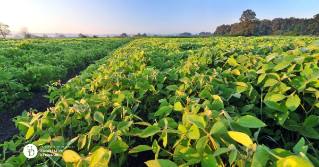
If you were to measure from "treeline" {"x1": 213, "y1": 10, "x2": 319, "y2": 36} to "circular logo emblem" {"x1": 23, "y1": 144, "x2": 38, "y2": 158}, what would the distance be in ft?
170

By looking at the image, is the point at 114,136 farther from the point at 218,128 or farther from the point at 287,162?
the point at 287,162

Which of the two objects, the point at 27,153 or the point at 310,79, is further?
the point at 310,79

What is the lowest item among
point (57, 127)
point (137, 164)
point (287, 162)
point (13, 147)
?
point (137, 164)

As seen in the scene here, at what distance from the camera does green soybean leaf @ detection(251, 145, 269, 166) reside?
1.57ft

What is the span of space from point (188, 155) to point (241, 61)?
1.43 m

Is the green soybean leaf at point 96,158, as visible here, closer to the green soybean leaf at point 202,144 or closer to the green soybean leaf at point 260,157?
the green soybean leaf at point 202,144

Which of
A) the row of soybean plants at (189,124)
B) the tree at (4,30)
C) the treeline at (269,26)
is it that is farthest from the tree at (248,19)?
the tree at (4,30)

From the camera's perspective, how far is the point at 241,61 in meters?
1.73

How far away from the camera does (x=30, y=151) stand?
32.9 inches

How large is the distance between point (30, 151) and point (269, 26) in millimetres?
105319

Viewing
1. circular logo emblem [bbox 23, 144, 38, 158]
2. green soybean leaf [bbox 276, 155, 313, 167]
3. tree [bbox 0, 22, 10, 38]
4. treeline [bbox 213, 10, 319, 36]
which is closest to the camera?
green soybean leaf [bbox 276, 155, 313, 167]

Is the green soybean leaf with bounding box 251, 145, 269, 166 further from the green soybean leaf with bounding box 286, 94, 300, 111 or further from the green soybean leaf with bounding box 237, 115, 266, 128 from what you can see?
the green soybean leaf with bounding box 286, 94, 300, 111

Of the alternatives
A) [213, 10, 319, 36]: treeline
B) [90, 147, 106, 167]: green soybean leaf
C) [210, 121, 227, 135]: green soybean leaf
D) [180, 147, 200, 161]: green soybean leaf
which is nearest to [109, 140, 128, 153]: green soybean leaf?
[90, 147, 106, 167]: green soybean leaf

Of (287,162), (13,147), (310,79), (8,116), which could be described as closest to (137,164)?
(13,147)
